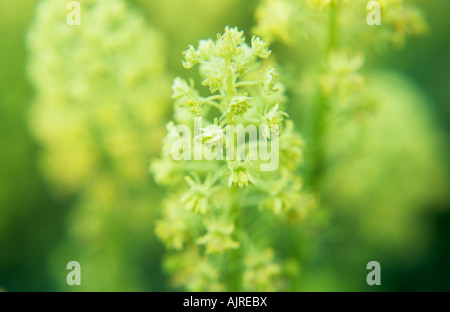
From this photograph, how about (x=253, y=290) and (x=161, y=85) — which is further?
(x=161, y=85)

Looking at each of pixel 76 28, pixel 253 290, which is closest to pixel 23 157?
pixel 76 28

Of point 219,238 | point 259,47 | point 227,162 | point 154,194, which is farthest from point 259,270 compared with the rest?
point 154,194

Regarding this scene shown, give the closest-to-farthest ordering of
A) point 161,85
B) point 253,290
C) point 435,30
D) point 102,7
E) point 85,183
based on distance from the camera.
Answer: point 253,290, point 102,7, point 161,85, point 85,183, point 435,30

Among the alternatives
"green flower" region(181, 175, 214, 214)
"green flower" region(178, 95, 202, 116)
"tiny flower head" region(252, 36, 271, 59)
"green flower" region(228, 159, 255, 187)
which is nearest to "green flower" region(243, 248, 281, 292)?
"green flower" region(181, 175, 214, 214)

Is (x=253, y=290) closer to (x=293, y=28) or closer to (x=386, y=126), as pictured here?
(x=293, y=28)

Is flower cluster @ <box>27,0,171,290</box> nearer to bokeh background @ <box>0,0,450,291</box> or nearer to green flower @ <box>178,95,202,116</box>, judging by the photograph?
bokeh background @ <box>0,0,450,291</box>

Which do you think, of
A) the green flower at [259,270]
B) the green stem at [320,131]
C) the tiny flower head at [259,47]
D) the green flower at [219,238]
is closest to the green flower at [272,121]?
the tiny flower head at [259,47]
